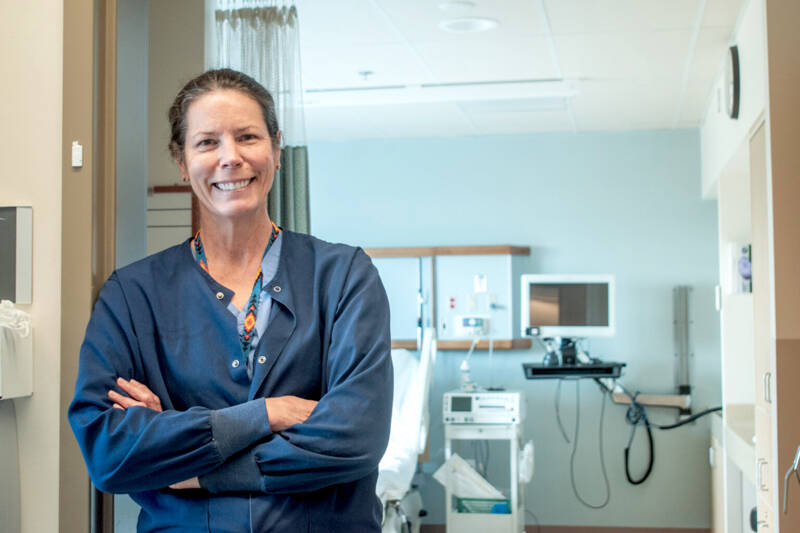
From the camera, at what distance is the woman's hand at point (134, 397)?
1.34 meters

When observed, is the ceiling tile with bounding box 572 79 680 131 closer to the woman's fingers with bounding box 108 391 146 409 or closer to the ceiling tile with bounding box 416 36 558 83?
the ceiling tile with bounding box 416 36 558 83

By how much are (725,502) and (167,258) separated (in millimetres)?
3855

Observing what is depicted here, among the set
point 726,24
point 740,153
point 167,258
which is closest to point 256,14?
point 167,258

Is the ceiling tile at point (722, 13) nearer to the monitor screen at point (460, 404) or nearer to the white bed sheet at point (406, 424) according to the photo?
the white bed sheet at point (406, 424)

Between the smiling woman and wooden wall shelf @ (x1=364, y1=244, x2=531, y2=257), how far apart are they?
4.42 meters

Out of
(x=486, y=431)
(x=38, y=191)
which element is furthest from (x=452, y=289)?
(x=38, y=191)

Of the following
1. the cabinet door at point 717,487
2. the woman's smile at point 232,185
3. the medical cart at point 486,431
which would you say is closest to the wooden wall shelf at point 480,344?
the medical cart at point 486,431

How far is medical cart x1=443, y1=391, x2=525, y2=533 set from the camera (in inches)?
199

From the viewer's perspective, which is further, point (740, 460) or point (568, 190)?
point (568, 190)

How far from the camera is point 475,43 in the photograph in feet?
Result: 12.7

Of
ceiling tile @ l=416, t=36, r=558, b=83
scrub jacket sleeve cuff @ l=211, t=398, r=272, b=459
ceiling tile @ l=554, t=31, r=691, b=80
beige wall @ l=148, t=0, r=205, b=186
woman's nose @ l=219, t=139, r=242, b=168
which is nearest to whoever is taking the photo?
scrub jacket sleeve cuff @ l=211, t=398, r=272, b=459

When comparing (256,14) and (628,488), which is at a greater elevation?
(256,14)

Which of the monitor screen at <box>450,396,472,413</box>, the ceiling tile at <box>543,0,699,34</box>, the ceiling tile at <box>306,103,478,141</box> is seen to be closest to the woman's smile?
the ceiling tile at <box>543,0,699,34</box>

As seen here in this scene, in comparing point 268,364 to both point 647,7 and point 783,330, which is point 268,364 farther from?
point 647,7
